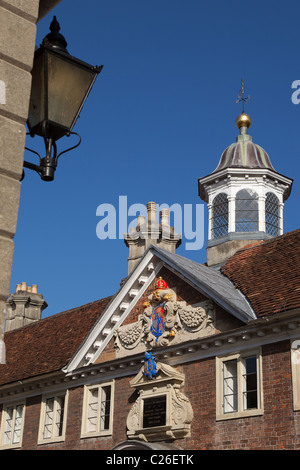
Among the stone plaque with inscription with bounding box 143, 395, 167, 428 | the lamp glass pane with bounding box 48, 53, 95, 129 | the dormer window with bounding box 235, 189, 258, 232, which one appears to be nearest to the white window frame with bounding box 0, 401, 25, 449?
the stone plaque with inscription with bounding box 143, 395, 167, 428

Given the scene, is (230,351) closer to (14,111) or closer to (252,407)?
(252,407)

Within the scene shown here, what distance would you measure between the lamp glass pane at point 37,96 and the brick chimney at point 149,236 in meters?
22.5

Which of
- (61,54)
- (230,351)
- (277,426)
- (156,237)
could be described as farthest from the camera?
(156,237)

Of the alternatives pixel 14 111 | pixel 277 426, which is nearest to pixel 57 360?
pixel 277 426

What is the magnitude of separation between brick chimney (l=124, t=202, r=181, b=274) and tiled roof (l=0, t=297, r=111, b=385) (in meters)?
3.38

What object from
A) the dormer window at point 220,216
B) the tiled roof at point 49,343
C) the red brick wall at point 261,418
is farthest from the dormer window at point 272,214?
the red brick wall at point 261,418

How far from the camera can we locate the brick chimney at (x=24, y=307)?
34.4m

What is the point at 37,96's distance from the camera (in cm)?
580

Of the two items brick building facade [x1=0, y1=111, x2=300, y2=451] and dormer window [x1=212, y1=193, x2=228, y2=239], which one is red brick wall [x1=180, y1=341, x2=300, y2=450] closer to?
brick building facade [x1=0, y1=111, x2=300, y2=451]

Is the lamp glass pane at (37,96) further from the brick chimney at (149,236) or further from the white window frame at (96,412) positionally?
the brick chimney at (149,236)

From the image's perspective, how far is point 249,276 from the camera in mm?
19234

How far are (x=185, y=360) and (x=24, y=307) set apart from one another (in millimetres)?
18151
